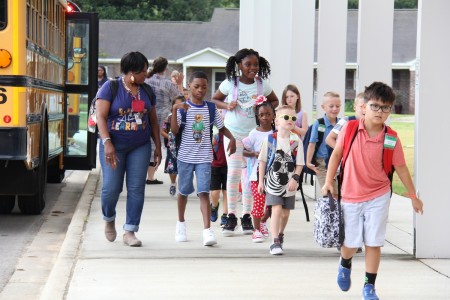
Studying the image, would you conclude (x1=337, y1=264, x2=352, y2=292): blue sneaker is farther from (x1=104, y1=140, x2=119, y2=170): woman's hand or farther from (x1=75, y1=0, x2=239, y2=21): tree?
(x1=75, y1=0, x2=239, y2=21): tree

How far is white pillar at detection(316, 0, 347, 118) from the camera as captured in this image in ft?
47.3

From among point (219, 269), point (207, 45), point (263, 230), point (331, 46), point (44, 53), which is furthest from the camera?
point (207, 45)

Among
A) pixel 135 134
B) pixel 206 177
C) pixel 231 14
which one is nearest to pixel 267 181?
pixel 206 177

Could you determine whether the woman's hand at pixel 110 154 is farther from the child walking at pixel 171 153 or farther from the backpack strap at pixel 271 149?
the backpack strap at pixel 271 149

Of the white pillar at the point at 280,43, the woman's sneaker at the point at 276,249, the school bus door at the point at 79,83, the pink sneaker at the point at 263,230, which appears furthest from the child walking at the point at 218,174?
the white pillar at the point at 280,43

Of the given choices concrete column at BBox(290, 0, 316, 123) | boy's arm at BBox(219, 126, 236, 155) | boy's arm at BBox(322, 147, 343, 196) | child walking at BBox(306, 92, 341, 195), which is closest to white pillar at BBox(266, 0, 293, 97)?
concrete column at BBox(290, 0, 316, 123)

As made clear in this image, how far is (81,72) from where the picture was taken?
631 inches

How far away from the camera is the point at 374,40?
12.1m

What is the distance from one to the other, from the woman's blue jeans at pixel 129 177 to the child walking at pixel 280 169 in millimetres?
1085

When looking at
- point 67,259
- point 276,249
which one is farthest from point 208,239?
point 67,259

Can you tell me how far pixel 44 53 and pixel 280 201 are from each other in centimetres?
480

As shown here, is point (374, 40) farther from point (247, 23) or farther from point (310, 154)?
point (247, 23)

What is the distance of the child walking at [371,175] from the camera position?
7.13 m

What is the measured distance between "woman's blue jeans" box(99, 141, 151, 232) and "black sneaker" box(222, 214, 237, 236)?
1.20 m
